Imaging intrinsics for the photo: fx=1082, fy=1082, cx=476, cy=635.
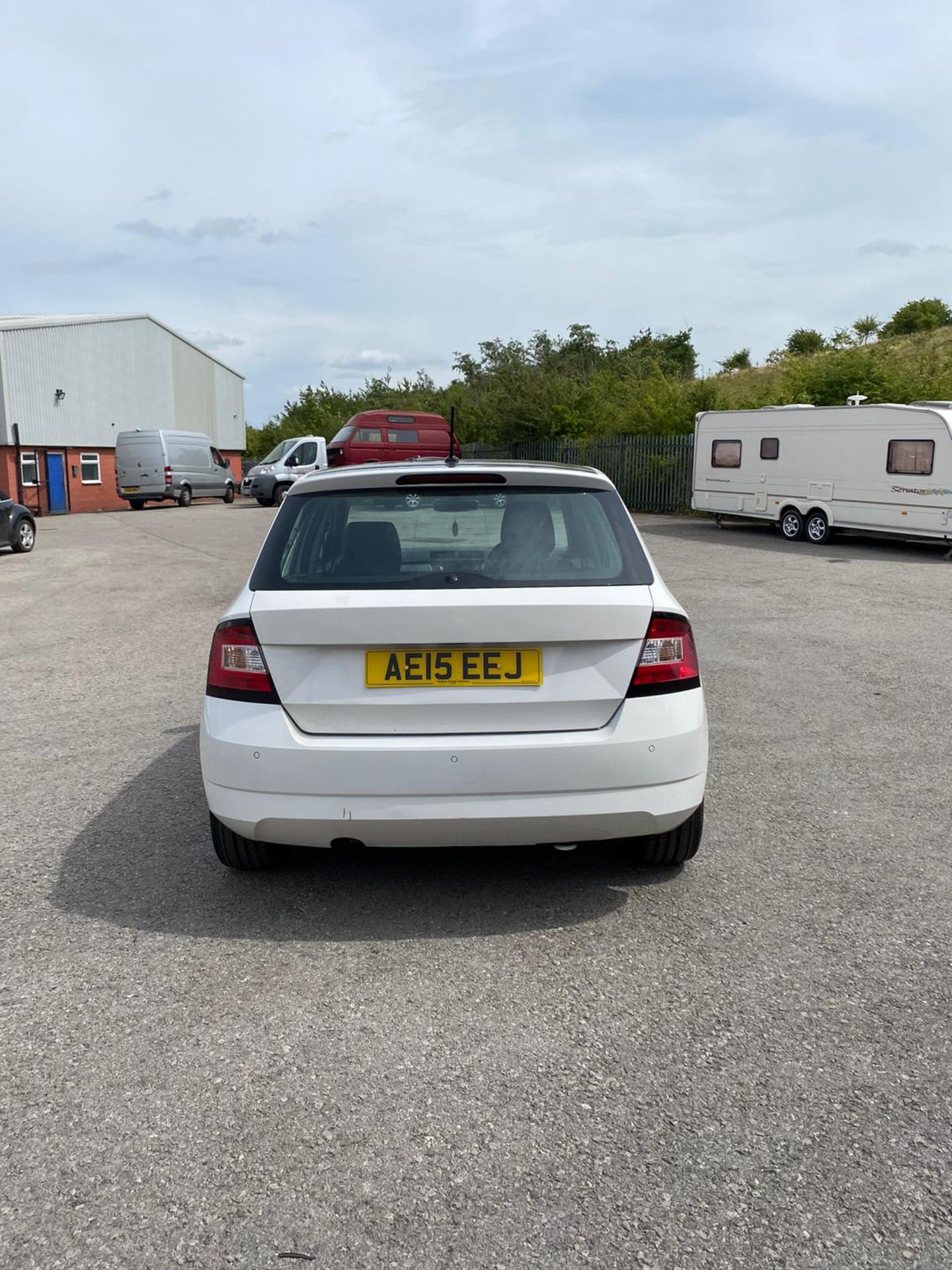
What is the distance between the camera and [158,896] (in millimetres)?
4004

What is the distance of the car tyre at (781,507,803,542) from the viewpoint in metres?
21.5

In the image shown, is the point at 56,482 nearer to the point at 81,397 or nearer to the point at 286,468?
the point at 81,397

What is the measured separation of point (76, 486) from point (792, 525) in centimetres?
3092

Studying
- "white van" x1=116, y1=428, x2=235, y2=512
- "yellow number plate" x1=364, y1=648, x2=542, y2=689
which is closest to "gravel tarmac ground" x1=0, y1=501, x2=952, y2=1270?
"yellow number plate" x1=364, y1=648, x2=542, y2=689

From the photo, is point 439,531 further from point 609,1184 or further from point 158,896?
point 609,1184

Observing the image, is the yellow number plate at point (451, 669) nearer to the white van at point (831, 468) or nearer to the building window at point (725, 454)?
the white van at point (831, 468)

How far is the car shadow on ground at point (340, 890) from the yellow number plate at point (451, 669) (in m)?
0.86

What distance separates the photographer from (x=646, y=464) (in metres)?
29.7

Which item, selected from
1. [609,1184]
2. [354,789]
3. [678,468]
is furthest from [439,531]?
[678,468]

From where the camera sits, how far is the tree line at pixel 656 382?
1033 inches

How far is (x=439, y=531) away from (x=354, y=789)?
104 cm

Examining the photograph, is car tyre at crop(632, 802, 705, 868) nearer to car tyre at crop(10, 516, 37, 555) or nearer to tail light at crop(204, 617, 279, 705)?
tail light at crop(204, 617, 279, 705)

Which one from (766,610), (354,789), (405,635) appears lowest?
(766,610)

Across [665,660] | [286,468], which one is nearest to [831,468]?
[286,468]
